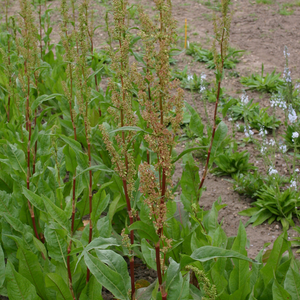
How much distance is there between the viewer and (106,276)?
1.89 meters

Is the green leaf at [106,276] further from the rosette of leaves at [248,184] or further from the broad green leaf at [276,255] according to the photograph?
the rosette of leaves at [248,184]

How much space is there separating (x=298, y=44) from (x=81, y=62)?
22.1 ft

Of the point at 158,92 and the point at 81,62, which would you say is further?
the point at 81,62

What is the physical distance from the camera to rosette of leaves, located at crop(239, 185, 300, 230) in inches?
138

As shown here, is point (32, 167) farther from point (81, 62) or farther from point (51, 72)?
point (51, 72)

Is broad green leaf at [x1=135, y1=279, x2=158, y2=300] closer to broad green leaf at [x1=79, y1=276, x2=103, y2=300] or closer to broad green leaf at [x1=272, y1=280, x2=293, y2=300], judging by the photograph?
broad green leaf at [x1=79, y1=276, x2=103, y2=300]

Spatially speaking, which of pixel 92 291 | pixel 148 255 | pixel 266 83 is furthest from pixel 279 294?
pixel 266 83

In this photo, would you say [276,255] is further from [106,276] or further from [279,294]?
[106,276]

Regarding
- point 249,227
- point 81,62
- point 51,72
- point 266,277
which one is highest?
point 81,62

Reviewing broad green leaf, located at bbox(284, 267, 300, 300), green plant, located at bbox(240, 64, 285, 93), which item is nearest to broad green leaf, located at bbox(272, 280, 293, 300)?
broad green leaf, located at bbox(284, 267, 300, 300)

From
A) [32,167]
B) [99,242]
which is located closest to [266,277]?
[99,242]

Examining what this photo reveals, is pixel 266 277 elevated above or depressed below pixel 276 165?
above

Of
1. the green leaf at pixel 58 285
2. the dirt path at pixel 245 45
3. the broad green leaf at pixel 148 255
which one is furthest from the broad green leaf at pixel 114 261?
the dirt path at pixel 245 45

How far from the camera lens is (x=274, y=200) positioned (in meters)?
3.57
